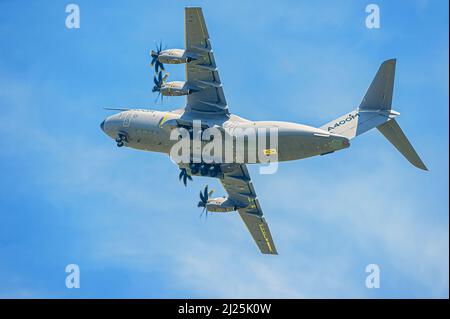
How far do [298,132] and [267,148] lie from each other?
85.7 inches

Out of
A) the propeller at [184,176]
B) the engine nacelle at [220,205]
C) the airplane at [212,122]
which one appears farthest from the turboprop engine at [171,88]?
the engine nacelle at [220,205]

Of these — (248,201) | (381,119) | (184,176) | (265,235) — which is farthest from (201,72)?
(265,235)

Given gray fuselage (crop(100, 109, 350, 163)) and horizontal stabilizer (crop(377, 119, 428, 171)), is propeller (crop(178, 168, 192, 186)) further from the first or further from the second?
horizontal stabilizer (crop(377, 119, 428, 171))

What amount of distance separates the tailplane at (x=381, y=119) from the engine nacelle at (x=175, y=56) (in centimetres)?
924

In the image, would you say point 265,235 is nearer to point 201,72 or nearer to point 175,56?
point 201,72

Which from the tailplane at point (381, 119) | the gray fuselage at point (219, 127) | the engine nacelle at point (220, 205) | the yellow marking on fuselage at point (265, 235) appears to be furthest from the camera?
the yellow marking on fuselage at point (265, 235)

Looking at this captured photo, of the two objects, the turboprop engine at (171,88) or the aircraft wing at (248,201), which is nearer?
the turboprop engine at (171,88)

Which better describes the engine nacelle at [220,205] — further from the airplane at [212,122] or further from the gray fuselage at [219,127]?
the gray fuselage at [219,127]

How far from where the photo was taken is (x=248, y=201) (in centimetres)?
6009

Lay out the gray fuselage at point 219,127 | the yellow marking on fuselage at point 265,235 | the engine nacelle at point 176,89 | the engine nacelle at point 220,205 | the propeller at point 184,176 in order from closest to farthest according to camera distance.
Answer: the gray fuselage at point 219,127
the engine nacelle at point 176,89
the propeller at point 184,176
the engine nacelle at point 220,205
the yellow marking on fuselage at point 265,235

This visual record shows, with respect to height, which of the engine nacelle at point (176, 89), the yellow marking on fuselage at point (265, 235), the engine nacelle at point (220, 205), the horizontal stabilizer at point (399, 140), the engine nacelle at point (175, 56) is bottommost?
the yellow marking on fuselage at point (265, 235)

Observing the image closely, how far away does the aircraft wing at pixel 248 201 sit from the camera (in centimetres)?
5854

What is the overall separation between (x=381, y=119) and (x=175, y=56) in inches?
480

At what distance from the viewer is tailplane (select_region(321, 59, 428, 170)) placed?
169 feet
